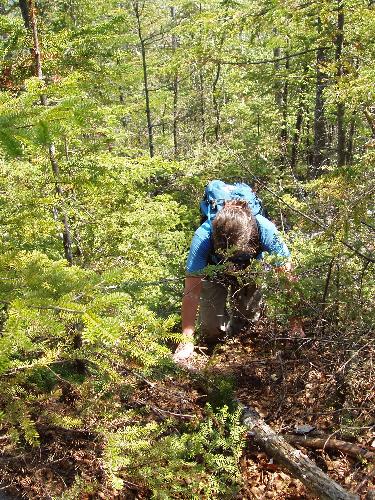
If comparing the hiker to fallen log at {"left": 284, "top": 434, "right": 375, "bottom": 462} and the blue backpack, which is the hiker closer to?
the blue backpack

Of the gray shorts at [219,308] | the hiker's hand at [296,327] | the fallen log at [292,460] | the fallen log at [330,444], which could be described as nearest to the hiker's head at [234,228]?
the hiker's hand at [296,327]

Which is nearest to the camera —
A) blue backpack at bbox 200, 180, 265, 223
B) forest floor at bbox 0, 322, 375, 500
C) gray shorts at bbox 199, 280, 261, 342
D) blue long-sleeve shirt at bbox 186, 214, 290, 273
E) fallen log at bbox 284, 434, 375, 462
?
forest floor at bbox 0, 322, 375, 500

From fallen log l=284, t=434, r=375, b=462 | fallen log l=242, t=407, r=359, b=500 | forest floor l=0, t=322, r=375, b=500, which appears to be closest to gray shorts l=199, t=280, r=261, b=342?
forest floor l=0, t=322, r=375, b=500

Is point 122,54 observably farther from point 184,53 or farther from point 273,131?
point 273,131

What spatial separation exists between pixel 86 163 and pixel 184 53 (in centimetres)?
624

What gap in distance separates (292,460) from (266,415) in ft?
2.11

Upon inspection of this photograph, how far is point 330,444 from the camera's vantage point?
306cm

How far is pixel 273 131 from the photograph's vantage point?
46.1ft

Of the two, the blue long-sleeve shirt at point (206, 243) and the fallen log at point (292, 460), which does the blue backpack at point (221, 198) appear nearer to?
the blue long-sleeve shirt at point (206, 243)

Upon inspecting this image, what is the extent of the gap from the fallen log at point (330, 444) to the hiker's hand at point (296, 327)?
0.85m

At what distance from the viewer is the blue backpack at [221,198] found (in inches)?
167

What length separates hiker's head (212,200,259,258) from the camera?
148 inches

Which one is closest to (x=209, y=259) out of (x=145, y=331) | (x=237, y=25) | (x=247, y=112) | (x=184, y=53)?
(x=145, y=331)

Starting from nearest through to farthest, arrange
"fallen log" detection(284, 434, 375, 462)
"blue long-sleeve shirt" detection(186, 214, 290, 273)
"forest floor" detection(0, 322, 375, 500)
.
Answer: "forest floor" detection(0, 322, 375, 500) < "fallen log" detection(284, 434, 375, 462) < "blue long-sleeve shirt" detection(186, 214, 290, 273)
